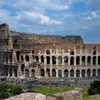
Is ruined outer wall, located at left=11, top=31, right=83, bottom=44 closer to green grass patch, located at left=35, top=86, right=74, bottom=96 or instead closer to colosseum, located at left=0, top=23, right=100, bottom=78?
colosseum, located at left=0, top=23, right=100, bottom=78

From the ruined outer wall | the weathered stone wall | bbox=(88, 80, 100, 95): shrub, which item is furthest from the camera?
the ruined outer wall

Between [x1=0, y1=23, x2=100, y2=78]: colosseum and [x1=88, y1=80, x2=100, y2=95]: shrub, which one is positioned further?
[x1=0, y1=23, x2=100, y2=78]: colosseum

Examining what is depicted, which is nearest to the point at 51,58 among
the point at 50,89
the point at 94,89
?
the point at 50,89

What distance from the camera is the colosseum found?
80.3m

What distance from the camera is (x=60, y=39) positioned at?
304ft

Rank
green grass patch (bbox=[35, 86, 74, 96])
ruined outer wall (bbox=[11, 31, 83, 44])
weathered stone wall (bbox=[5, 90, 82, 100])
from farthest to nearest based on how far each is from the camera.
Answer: ruined outer wall (bbox=[11, 31, 83, 44]), green grass patch (bbox=[35, 86, 74, 96]), weathered stone wall (bbox=[5, 90, 82, 100])

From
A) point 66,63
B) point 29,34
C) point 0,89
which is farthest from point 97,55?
point 0,89

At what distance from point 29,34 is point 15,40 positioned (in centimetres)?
494

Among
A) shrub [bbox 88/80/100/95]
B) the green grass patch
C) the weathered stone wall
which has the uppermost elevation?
the weathered stone wall

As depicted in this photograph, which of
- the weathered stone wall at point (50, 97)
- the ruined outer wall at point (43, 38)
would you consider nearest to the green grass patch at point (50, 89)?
the ruined outer wall at point (43, 38)

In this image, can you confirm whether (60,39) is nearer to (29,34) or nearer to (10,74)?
(29,34)

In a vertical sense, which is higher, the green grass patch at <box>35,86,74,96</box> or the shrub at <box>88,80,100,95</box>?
the shrub at <box>88,80,100,95</box>

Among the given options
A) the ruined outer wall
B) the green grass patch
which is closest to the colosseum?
the ruined outer wall

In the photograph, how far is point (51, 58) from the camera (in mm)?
81812
